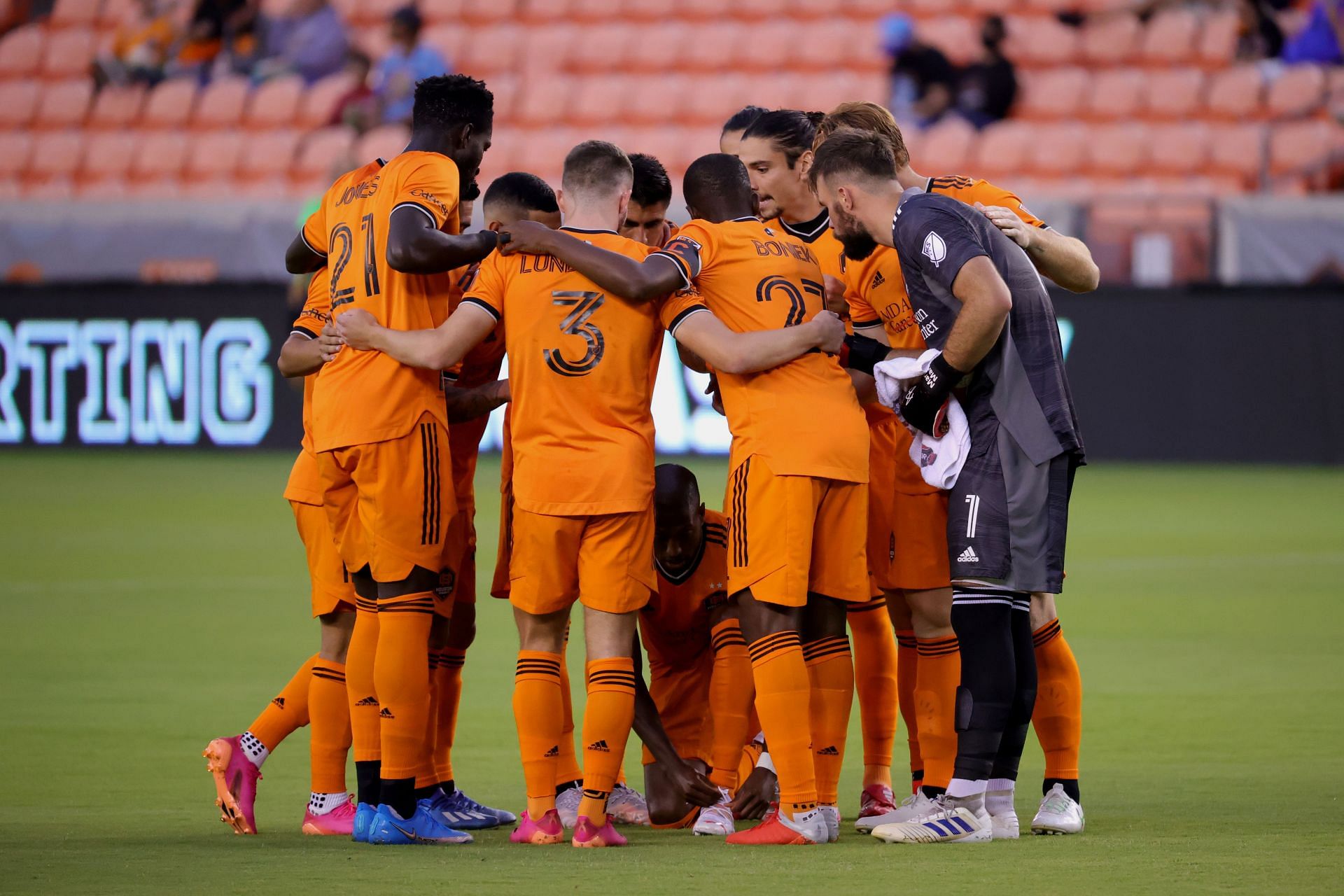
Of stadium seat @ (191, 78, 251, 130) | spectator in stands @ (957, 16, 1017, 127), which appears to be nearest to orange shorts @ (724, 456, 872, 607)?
spectator in stands @ (957, 16, 1017, 127)

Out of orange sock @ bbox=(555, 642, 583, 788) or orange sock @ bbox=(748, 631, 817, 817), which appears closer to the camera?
orange sock @ bbox=(748, 631, 817, 817)

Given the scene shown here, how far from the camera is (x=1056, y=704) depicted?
Result: 543 centimetres

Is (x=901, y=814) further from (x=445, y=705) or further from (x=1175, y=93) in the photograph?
(x=1175, y=93)

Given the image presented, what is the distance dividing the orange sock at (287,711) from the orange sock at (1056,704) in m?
2.27

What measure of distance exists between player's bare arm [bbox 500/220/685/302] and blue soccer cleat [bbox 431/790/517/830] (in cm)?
170

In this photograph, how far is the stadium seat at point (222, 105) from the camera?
22422 millimetres

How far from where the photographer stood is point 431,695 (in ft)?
18.6

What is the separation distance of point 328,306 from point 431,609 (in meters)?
1.11

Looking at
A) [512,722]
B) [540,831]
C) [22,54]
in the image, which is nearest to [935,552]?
[540,831]

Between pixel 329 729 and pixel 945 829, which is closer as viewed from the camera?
pixel 945 829

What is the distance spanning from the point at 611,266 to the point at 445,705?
1.67 m

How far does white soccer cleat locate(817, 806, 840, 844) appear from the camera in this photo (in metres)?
4.99

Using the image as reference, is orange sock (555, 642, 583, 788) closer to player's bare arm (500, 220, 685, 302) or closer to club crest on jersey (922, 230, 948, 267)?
player's bare arm (500, 220, 685, 302)

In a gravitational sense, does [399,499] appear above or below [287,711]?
above
